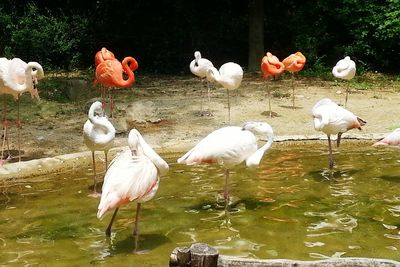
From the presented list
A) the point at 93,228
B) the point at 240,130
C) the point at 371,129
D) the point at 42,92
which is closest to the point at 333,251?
the point at 240,130

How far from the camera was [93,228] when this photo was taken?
4535 millimetres

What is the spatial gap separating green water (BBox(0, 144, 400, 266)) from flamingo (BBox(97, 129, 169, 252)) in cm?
32

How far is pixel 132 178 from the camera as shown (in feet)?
13.1

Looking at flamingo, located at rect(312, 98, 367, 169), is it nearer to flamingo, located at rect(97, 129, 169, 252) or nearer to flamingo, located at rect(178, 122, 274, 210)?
flamingo, located at rect(178, 122, 274, 210)

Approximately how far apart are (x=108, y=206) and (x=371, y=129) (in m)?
4.76

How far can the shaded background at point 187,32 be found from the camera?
13078mm

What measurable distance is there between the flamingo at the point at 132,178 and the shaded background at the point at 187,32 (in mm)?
9176

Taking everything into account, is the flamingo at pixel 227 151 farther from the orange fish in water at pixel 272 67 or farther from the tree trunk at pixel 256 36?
the tree trunk at pixel 256 36

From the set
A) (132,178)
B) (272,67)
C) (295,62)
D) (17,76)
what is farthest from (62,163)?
(295,62)

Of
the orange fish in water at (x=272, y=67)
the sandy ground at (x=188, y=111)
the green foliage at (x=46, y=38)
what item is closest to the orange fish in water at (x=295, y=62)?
the orange fish in water at (x=272, y=67)

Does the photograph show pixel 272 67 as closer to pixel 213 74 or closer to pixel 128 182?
pixel 213 74

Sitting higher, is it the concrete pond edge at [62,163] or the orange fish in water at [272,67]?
the orange fish in water at [272,67]

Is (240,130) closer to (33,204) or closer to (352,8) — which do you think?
(33,204)

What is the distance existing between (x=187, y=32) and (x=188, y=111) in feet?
18.9
